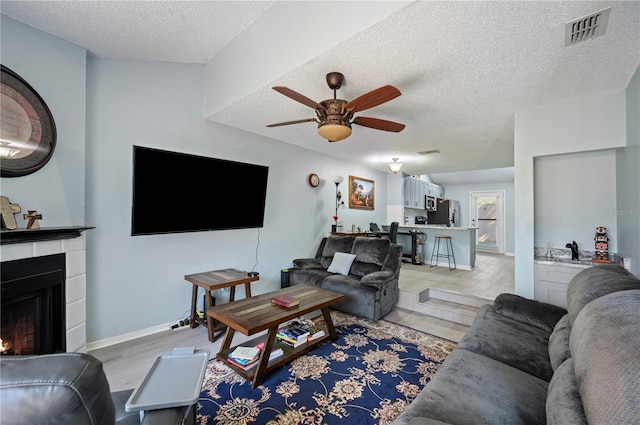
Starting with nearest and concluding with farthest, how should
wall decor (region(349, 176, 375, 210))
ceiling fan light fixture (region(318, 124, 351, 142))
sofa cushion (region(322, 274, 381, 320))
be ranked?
ceiling fan light fixture (region(318, 124, 351, 142)) → sofa cushion (region(322, 274, 381, 320)) → wall decor (region(349, 176, 375, 210))

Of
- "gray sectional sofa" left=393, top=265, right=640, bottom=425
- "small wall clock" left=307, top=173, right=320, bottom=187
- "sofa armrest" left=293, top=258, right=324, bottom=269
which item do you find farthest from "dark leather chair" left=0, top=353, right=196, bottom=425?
"small wall clock" left=307, top=173, right=320, bottom=187

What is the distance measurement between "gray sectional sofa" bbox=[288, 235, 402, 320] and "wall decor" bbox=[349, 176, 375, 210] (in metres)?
1.47

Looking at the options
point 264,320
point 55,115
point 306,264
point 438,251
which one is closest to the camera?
point 264,320

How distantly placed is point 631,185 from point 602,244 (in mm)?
703

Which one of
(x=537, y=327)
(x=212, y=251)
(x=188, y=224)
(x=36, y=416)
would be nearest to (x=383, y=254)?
(x=537, y=327)

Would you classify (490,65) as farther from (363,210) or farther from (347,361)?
(363,210)

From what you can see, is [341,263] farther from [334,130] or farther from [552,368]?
[552,368]

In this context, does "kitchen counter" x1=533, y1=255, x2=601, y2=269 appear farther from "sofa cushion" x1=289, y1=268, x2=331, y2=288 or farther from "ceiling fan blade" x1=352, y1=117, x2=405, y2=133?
"sofa cushion" x1=289, y1=268, x2=331, y2=288

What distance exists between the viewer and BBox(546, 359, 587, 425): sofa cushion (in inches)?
34.2

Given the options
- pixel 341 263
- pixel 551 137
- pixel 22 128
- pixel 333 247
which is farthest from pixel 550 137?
pixel 22 128

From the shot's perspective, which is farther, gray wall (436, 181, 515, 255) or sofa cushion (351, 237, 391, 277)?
gray wall (436, 181, 515, 255)

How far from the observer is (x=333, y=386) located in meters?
1.97

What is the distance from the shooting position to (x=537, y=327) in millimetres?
1986

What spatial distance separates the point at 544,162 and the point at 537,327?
1879 millimetres
